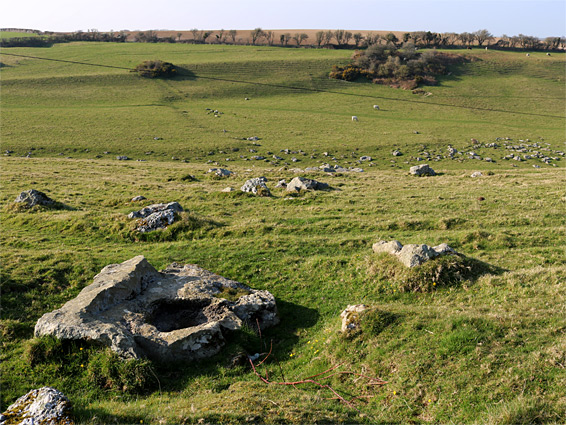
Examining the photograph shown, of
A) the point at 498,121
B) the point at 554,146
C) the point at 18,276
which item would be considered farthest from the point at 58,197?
the point at 498,121

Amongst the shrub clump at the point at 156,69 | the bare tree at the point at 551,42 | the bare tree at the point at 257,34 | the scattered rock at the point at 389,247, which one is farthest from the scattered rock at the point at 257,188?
the bare tree at the point at 551,42

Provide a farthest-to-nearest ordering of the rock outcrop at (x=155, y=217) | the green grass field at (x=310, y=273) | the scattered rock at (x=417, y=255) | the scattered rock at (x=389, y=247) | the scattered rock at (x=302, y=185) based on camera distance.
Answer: the scattered rock at (x=302, y=185), the rock outcrop at (x=155, y=217), the scattered rock at (x=389, y=247), the scattered rock at (x=417, y=255), the green grass field at (x=310, y=273)

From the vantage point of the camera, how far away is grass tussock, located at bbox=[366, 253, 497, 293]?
45.8 ft

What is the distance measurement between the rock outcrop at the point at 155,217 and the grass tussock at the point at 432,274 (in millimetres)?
14112

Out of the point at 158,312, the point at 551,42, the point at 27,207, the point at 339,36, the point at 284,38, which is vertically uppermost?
the point at 339,36

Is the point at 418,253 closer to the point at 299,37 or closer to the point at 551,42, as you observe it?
the point at 299,37

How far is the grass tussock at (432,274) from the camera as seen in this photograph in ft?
45.8

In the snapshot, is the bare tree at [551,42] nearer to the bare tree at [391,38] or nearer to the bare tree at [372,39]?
the bare tree at [391,38]

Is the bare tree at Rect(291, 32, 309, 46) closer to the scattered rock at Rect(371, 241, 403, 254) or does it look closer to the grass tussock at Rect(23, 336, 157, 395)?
the scattered rock at Rect(371, 241, 403, 254)

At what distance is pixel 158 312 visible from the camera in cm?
1333

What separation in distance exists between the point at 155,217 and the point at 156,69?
311ft

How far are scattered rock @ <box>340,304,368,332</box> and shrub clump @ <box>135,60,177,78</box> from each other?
355 feet

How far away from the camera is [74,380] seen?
33.4ft

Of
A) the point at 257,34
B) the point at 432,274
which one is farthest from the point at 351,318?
the point at 257,34
